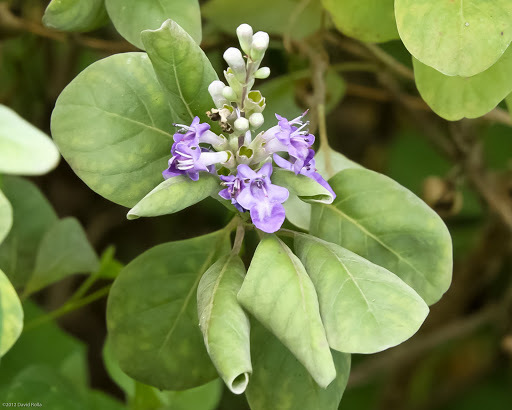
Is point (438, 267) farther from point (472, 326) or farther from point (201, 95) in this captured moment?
point (472, 326)

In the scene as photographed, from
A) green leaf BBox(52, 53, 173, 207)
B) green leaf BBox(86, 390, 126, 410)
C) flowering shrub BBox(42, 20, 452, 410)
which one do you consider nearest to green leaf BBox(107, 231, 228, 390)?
flowering shrub BBox(42, 20, 452, 410)

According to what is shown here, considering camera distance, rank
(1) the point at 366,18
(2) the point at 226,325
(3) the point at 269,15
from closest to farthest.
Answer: (2) the point at 226,325
(1) the point at 366,18
(3) the point at 269,15

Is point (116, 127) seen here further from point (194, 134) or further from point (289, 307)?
point (289, 307)

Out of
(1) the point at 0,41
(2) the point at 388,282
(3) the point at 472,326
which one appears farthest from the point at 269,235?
(3) the point at 472,326

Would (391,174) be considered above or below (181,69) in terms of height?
below

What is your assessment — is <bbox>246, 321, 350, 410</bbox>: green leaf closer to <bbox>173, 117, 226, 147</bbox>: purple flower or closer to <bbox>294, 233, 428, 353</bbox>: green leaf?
<bbox>294, 233, 428, 353</bbox>: green leaf

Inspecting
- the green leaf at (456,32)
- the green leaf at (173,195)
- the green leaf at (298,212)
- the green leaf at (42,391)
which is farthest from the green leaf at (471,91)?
the green leaf at (42,391)

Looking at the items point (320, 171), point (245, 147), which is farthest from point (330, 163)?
point (245, 147)
